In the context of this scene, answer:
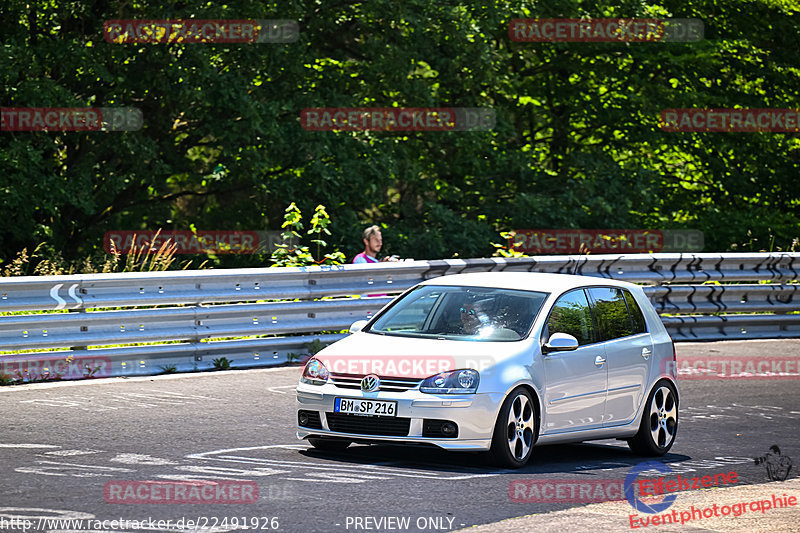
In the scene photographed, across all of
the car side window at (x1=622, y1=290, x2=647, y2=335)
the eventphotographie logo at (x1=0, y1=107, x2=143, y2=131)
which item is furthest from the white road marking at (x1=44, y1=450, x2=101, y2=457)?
the eventphotographie logo at (x1=0, y1=107, x2=143, y2=131)

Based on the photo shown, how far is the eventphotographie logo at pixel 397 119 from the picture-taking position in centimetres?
2561

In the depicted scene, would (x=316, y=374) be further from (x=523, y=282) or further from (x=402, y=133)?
(x=402, y=133)

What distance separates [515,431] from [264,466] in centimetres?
180

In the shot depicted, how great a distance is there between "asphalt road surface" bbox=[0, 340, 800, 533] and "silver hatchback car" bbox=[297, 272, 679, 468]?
0.25 m

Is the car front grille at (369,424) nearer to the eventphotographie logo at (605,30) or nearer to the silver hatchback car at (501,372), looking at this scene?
the silver hatchback car at (501,372)

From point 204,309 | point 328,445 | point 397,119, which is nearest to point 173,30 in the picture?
point 397,119

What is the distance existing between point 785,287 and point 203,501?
1478 centimetres

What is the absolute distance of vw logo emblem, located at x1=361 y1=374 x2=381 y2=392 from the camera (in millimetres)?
9203

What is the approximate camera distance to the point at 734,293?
65.3ft

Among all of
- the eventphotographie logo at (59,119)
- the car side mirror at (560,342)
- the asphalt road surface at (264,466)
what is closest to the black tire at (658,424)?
the asphalt road surface at (264,466)

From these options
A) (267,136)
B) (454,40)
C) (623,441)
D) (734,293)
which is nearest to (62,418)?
(623,441)

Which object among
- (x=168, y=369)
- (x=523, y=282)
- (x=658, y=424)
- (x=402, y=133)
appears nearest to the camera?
(x=523, y=282)

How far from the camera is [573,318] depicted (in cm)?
1034

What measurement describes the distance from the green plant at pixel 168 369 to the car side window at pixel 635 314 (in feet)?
17.0
